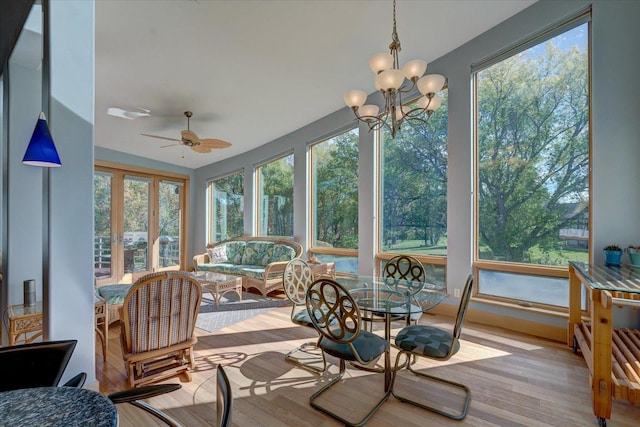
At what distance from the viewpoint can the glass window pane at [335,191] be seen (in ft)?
16.7

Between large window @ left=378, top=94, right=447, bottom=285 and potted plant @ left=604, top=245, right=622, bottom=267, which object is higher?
large window @ left=378, top=94, right=447, bottom=285

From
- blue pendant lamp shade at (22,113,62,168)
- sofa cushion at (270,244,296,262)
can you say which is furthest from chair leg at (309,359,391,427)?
sofa cushion at (270,244,296,262)

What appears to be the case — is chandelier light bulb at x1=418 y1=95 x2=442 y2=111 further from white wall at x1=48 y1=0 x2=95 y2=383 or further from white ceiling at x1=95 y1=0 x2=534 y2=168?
white wall at x1=48 y1=0 x2=95 y2=383

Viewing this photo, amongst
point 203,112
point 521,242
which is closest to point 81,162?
point 203,112

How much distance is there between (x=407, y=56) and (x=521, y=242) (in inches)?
108

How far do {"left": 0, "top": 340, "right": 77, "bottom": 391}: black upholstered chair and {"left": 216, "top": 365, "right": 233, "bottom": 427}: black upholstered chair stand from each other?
2.57ft

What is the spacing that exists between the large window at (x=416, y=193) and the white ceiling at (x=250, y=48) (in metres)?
0.96

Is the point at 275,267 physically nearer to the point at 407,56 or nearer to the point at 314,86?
the point at 314,86

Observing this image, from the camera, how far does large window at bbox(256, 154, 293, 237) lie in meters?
6.04

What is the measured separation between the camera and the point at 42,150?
1.50 meters

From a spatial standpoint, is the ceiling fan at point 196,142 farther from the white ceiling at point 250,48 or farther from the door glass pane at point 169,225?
the door glass pane at point 169,225

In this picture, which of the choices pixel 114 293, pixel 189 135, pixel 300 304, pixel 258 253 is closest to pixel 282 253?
pixel 258 253

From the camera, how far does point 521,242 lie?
136 inches

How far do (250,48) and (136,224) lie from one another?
16.1ft
